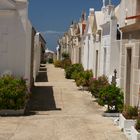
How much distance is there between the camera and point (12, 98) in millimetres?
14562

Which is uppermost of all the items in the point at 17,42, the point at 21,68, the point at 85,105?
the point at 17,42

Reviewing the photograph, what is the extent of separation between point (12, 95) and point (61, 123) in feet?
8.09

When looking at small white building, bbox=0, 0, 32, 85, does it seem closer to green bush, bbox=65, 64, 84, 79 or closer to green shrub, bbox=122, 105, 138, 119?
green shrub, bbox=122, 105, 138, 119

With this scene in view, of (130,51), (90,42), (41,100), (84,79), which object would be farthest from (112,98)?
(90,42)

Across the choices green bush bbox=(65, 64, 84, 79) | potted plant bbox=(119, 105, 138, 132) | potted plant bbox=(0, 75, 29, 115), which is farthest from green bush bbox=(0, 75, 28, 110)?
green bush bbox=(65, 64, 84, 79)

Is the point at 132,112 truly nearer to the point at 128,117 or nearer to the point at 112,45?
the point at 128,117

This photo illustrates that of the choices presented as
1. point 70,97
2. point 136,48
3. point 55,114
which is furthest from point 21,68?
A: point 136,48

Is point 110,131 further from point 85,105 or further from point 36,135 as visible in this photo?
point 85,105

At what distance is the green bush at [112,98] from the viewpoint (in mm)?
14492

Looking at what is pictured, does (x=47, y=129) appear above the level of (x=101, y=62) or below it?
below

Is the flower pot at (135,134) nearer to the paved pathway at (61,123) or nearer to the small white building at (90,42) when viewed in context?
the paved pathway at (61,123)

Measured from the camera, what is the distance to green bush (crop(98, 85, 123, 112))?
571 inches

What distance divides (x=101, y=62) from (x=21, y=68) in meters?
6.72

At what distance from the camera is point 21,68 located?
1630 cm
